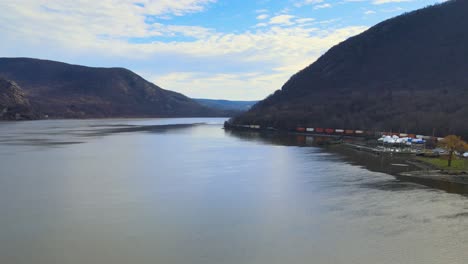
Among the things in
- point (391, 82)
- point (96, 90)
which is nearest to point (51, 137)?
point (391, 82)

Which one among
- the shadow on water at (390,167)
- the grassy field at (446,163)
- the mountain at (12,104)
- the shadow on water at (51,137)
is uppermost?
the mountain at (12,104)

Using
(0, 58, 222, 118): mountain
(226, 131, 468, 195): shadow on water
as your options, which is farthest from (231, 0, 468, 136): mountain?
(0, 58, 222, 118): mountain

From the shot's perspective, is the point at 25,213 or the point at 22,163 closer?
the point at 25,213

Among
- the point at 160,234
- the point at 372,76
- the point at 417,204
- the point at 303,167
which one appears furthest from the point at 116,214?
the point at 372,76

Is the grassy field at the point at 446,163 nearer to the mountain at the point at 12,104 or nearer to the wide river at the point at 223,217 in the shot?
the wide river at the point at 223,217

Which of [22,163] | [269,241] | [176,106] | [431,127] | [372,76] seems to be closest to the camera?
[269,241]

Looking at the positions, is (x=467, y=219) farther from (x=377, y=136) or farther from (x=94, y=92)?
(x=94, y=92)

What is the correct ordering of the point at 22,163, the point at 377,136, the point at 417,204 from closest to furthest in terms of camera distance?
the point at 417,204 < the point at 22,163 < the point at 377,136

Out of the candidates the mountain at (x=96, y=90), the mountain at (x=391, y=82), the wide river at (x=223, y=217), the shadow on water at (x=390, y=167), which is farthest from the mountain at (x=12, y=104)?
the wide river at (x=223, y=217)
